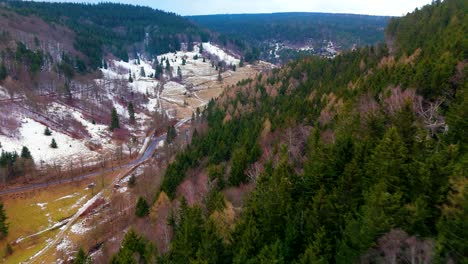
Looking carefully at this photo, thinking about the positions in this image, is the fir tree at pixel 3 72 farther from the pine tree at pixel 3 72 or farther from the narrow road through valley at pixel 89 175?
the narrow road through valley at pixel 89 175

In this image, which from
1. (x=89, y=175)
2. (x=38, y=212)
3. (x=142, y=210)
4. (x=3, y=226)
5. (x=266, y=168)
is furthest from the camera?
(x=89, y=175)

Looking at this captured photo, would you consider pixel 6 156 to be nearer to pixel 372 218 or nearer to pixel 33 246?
pixel 33 246

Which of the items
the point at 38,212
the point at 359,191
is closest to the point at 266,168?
the point at 359,191

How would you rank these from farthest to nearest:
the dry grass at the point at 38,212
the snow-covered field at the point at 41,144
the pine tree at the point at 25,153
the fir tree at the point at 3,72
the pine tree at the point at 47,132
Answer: the fir tree at the point at 3,72 → the pine tree at the point at 47,132 → the snow-covered field at the point at 41,144 → the pine tree at the point at 25,153 → the dry grass at the point at 38,212

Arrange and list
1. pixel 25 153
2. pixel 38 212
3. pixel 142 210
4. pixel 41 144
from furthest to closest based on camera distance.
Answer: pixel 41 144 → pixel 25 153 → pixel 38 212 → pixel 142 210

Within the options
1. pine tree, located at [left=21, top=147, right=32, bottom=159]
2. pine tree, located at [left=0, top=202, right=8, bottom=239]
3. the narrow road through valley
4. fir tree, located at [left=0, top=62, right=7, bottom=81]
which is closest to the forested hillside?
pine tree, located at [left=0, top=202, right=8, bottom=239]

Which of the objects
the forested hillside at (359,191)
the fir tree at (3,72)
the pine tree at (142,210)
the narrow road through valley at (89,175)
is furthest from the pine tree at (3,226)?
the fir tree at (3,72)

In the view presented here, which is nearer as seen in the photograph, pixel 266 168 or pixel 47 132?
pixel 266 168

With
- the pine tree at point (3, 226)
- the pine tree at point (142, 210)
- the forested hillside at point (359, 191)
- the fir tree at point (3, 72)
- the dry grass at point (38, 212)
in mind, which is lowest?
the dry grass at point (38, 212)

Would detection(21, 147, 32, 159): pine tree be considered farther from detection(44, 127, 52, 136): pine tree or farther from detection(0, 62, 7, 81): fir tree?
detection(0, 62, 7, 81): fir tree

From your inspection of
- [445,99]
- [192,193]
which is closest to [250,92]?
[192,193]

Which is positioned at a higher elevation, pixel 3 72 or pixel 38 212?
pixel 3 72

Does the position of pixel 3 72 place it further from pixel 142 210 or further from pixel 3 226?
pixel 142 210
